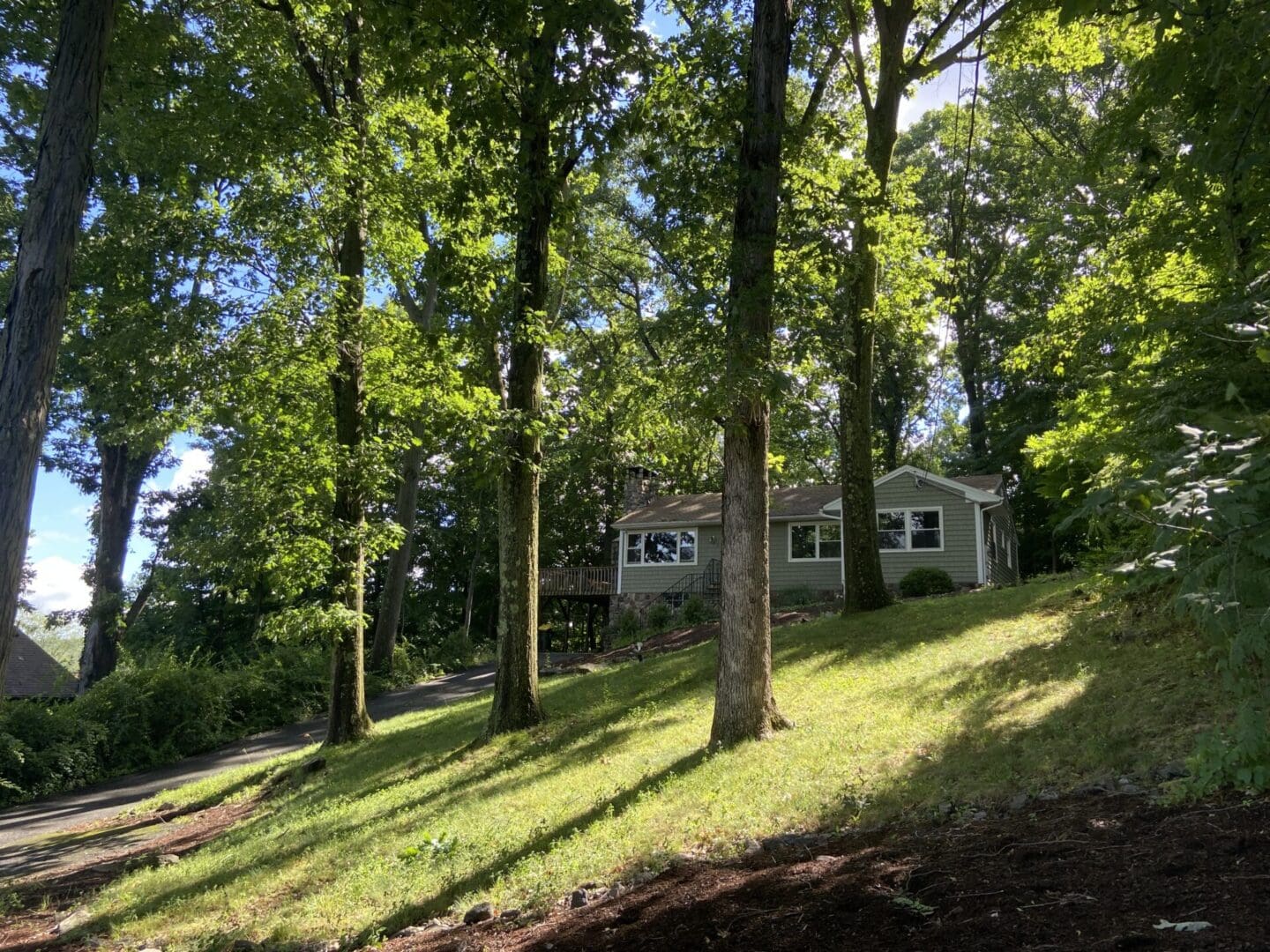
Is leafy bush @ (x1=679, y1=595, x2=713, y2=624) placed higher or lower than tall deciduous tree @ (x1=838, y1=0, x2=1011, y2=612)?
lower

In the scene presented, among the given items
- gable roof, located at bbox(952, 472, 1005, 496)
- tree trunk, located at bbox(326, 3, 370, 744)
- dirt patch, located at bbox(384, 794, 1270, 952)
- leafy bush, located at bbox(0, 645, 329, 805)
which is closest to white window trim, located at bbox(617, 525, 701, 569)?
gable roof, located at bbox(952, 472, 1005, 496)

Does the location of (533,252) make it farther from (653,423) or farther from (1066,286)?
(1066,286)

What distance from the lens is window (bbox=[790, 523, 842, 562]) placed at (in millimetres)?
24719

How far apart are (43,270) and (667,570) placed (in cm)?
2296

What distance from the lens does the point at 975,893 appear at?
334cm

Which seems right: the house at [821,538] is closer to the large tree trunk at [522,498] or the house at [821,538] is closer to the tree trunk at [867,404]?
the tree trunk at [867,404]

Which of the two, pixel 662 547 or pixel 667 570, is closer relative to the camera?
pixel 667 570

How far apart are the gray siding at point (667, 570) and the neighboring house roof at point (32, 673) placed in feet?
54.8

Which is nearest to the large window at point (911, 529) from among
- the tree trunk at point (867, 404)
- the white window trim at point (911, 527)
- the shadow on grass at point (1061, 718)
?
the white window trim at point (911, 527)

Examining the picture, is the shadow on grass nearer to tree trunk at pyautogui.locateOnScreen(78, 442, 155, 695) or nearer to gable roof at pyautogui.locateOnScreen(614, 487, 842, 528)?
gable roof at pyautogui.locateOnScreen(614, 487, 842, 528)

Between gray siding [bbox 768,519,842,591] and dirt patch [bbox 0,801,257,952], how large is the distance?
17.0 metres

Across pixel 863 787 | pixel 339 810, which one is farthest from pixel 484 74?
pixel 339 810

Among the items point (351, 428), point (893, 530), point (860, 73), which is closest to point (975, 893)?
point (351, 428)

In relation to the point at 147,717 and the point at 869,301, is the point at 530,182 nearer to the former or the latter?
the point at 869,301
